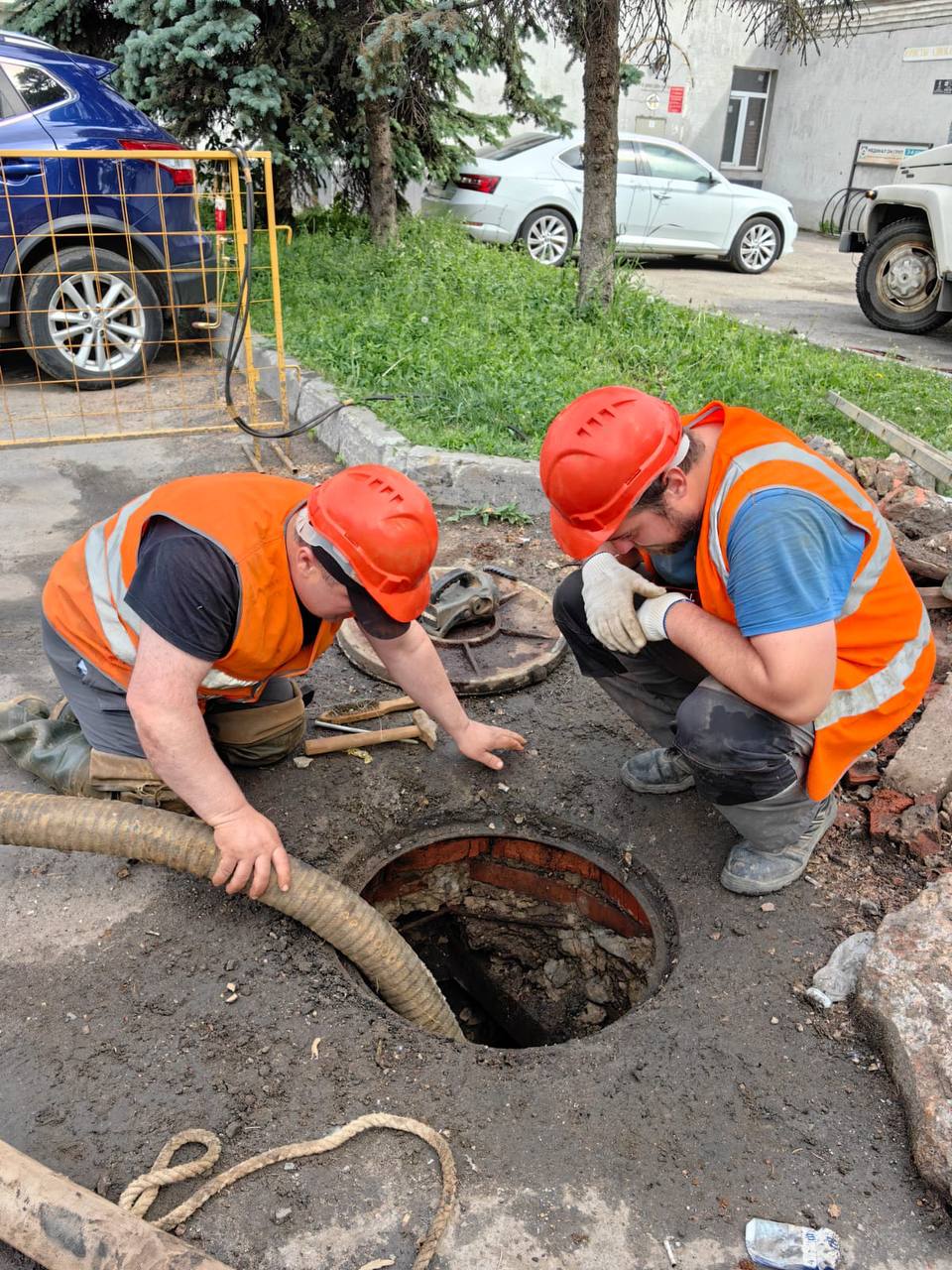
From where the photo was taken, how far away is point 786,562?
6.92 ft

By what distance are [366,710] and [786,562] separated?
5.64 ft

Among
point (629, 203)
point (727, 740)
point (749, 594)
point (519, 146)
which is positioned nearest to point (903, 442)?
point (727, 740)

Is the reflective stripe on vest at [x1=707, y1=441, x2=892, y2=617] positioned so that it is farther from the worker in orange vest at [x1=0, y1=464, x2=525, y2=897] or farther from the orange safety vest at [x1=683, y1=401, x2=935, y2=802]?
the worker in orange vest at [x1=0, y1=464, x2=525, y2=897]

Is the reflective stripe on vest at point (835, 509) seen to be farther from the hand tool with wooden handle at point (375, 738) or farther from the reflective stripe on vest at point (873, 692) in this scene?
the hand tool with wooden handle at point (375, 738)

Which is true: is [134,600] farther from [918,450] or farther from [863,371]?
[863,371]

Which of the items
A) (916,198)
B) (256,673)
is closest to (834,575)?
(256,673)

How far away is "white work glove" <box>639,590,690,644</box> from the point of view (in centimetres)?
250

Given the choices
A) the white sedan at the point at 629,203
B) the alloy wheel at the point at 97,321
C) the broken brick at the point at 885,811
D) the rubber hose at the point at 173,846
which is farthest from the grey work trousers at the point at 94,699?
the white sedan at the point at 629,203

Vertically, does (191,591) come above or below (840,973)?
above

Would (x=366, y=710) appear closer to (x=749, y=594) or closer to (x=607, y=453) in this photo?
(x=607, y=453)

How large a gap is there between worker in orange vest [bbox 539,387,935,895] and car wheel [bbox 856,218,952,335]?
7.63 meters

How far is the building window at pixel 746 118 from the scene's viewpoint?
20.0 metres

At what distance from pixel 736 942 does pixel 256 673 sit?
1.43 m

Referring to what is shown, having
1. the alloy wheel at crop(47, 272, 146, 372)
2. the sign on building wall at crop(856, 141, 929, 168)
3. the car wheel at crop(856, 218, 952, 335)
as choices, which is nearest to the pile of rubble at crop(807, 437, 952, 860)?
the alloy wheel at crop(47, 272, 146, 372)
